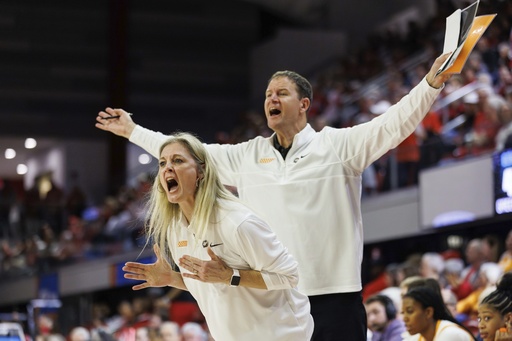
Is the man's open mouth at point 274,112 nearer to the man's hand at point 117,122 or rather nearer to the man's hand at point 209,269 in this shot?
the man's hand at point 117,122

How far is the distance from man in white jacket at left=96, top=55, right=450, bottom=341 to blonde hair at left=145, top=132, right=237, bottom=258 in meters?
0.50

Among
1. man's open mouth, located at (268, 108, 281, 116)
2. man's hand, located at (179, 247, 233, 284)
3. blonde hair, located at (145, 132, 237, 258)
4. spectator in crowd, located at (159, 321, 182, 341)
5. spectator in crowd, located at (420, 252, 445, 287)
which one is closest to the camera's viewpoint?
man's hand, located at (179, 247, 233, 284)

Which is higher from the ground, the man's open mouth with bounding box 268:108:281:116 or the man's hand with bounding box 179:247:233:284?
the man's open mouth with bounding box 268:108:281:116

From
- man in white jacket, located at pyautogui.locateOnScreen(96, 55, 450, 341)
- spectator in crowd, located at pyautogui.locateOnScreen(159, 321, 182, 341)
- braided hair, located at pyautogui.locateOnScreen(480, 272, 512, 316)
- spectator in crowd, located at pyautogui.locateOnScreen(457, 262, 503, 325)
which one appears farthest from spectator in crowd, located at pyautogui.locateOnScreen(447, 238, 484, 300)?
man in white jacket, located at pyautogui.locateOnScreen(96, 55, 450, 341)

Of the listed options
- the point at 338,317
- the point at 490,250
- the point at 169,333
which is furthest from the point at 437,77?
the point at 169,333

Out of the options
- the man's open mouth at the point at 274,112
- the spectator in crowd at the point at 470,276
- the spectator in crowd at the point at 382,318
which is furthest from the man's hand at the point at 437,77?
the spectator in crowd at the point at 470,276

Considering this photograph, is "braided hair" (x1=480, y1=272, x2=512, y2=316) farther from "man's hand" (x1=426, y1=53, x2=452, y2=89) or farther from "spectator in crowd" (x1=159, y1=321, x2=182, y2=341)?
"spectator in crowd" (x1=159, y1=321, x2=182, y2=341)

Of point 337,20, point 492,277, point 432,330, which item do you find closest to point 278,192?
point 432,330

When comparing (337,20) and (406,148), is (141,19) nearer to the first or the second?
(337,20)

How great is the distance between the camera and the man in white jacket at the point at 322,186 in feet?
14.7

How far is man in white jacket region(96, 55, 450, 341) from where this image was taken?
449 cm

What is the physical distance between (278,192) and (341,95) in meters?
13.7

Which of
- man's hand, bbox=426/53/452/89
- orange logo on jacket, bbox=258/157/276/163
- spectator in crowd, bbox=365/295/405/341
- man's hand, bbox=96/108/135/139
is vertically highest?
man's hand, bbox=426/53/452/89

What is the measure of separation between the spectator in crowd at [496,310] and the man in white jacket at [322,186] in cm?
114
